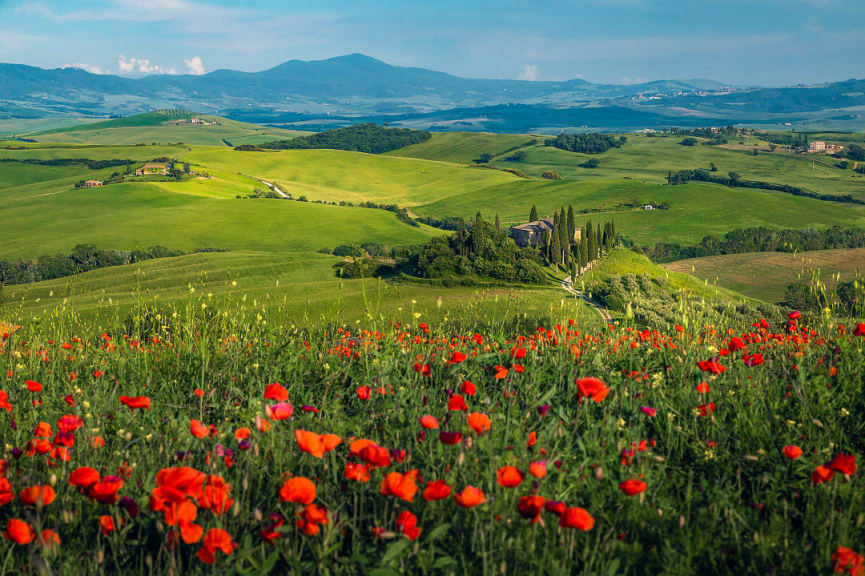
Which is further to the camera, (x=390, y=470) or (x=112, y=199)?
(x=112, y=199)

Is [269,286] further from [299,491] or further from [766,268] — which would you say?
[766,268]

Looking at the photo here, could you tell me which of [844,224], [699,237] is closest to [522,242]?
[699,237]

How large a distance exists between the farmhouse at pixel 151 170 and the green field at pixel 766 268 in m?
134

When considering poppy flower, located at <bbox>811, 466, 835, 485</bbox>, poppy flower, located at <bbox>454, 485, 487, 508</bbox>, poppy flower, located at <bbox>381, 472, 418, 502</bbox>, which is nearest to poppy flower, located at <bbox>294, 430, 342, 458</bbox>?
poppy flower, located at <bbox>381, 472, 418, 502</bbox>

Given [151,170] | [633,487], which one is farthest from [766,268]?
[151,170]

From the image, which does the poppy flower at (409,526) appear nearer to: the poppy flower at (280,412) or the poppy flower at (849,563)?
the poppy flower at (280,412)

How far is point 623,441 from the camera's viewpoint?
442 centimetres

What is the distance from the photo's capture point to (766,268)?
109 m

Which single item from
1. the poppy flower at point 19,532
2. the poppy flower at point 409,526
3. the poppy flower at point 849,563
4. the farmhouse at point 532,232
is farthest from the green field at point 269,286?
the poppy flower at point 19,532

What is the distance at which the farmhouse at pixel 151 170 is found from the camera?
546ft

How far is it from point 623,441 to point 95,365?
5.47 m

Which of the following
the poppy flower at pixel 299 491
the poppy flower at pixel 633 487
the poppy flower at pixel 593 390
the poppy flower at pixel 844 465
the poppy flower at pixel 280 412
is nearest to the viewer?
the poppy flower at pixel 299 491

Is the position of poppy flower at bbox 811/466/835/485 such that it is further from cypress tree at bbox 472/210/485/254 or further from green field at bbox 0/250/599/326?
cypress tree at bbox 472/210/485/254

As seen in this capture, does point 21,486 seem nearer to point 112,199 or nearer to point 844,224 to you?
point 112,199
